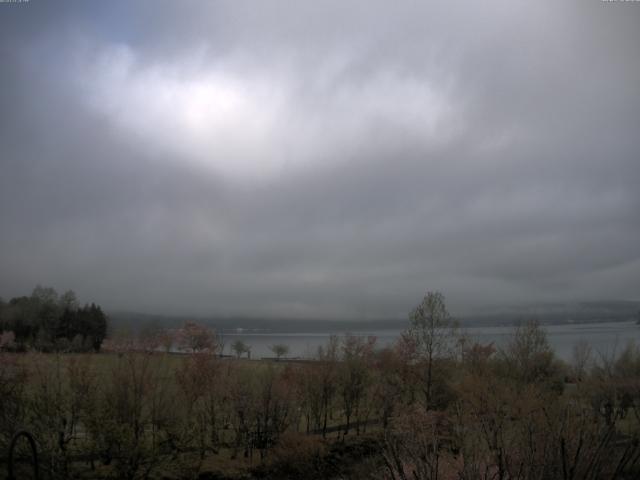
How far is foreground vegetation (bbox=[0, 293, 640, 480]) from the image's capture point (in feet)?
54.9

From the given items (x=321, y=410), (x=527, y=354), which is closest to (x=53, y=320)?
(x=321, y=410)

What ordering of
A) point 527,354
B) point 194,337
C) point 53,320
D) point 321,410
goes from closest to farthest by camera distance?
1. point 321,410
2. point 527,354
3. point 194,337
4. point 53,320

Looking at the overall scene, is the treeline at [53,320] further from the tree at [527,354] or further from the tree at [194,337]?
the tree at [527,354]

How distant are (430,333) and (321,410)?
12010 millimetres

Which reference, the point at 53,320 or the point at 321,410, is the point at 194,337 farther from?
the point at 53,320

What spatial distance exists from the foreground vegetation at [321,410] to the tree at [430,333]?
0.10 m

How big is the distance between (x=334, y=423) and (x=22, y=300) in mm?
92385

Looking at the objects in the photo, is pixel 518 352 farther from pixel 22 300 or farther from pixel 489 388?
pixel 22 300

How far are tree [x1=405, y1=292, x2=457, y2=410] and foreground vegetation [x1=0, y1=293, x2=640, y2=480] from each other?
0.34ft

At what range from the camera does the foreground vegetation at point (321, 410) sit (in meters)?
16.7

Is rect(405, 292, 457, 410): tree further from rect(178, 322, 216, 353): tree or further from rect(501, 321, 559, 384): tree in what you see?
rect(178, 322, 216, 353): tree

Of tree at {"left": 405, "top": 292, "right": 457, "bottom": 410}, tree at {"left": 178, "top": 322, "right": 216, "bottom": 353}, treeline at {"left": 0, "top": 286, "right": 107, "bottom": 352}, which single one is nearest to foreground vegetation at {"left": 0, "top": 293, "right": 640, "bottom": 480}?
tree at {"left": 405, "top": 292, "right": 457, "bottom": 410}

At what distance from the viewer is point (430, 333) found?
44.5 meters

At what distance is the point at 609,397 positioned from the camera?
39594mm
